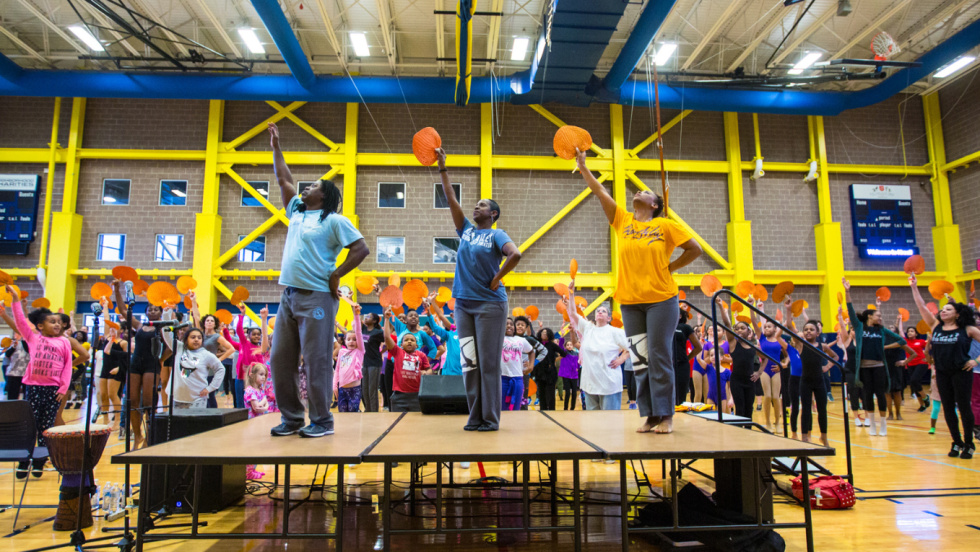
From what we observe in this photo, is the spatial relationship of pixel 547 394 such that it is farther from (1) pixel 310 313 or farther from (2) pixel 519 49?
Answer: (2) pixel 519 49

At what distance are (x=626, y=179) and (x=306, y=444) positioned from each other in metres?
14.2

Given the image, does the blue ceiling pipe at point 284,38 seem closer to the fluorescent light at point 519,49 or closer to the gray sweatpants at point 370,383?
the fluorescent light at point 519,49

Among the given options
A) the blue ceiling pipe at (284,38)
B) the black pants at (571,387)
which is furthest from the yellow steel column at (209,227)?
the black pants at (571,387)

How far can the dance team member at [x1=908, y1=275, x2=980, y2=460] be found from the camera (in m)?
5.82

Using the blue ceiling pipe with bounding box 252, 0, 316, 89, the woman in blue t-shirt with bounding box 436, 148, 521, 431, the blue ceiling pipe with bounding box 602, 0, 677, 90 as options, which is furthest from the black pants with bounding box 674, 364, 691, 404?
the blue ceiling pipe with bounding box 252, 0, 316, 89

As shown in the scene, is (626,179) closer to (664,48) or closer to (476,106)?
(664,48)

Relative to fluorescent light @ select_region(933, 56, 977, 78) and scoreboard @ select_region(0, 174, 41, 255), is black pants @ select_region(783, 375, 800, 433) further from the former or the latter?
scoreboard @ select_region(0, 174, 41, 255)

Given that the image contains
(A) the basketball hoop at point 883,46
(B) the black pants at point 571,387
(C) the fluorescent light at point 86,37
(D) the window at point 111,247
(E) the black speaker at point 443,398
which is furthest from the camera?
(D) the window at point 111,247

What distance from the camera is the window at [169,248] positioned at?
591 inches

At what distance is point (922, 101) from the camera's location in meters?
16.6

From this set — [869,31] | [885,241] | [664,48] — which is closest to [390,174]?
[664,48]

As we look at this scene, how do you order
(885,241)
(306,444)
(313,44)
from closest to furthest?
(306,444) → (313,44) → (885,241)

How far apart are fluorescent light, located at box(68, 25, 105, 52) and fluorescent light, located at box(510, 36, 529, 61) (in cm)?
1017

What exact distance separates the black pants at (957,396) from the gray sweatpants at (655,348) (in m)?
4.52
